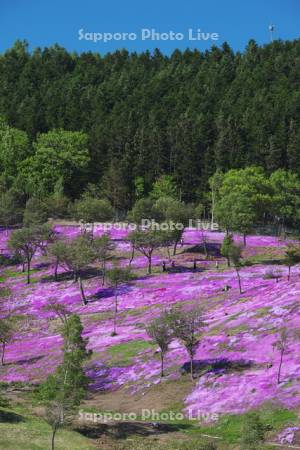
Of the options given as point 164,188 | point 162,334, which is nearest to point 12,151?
point 164,188

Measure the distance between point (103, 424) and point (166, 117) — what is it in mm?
149517

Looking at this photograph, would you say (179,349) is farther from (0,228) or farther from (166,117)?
(166,117)

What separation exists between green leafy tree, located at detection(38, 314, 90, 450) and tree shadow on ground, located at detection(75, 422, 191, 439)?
82.0 inches

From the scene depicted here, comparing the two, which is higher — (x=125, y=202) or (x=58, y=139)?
(x=58, y=139)

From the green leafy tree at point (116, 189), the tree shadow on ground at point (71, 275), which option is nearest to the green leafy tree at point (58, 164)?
the green leafy tree at point (116, 189)

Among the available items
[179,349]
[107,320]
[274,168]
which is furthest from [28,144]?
[179,349]

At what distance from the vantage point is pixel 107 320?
77.3 m

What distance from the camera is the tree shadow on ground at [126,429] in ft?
153

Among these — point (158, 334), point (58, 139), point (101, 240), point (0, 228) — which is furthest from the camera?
point (58, 139)

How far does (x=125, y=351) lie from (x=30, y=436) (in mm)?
22469

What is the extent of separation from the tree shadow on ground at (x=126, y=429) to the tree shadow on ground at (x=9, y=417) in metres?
4.83

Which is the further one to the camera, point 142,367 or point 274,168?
point 274,168

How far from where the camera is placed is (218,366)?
56.4m

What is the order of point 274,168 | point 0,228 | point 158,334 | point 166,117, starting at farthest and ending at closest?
point 166,117 < point 274,168 < point 0,228 < point 158,334
